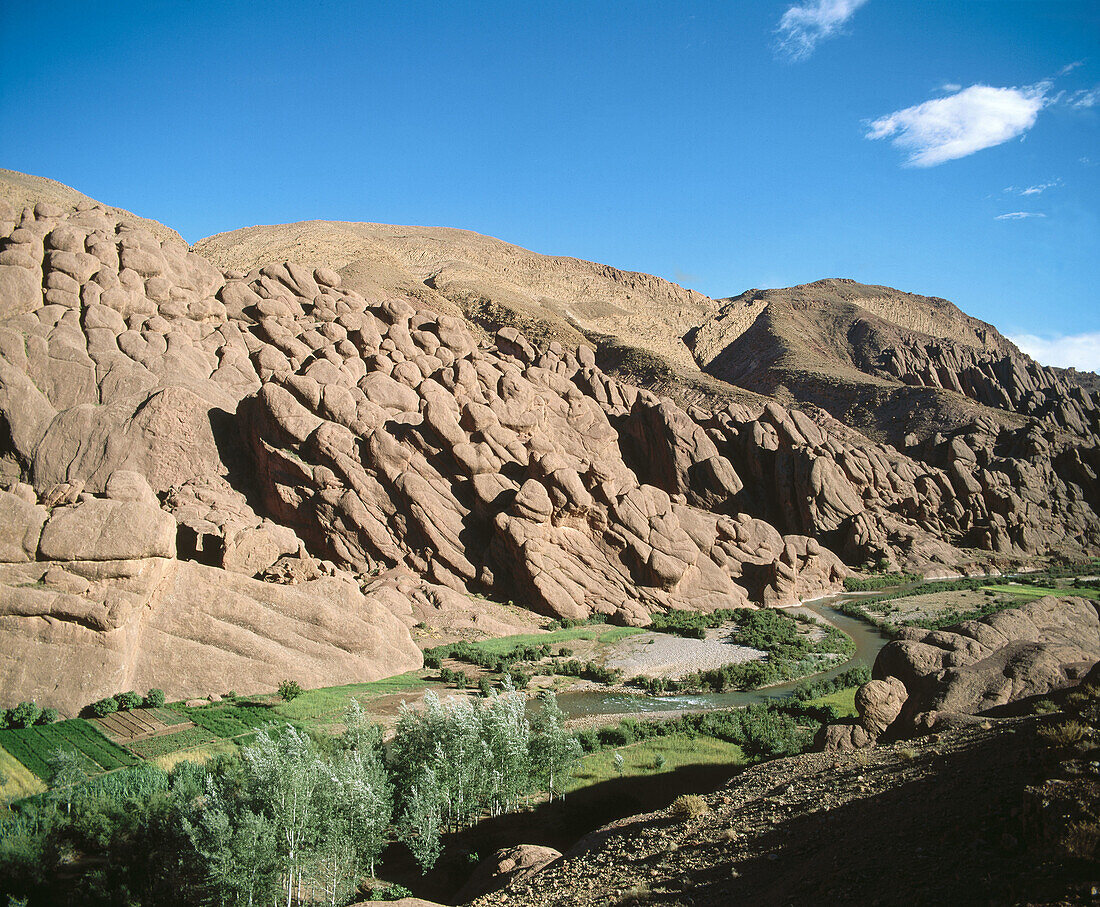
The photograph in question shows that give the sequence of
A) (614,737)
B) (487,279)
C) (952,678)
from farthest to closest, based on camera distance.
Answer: (487,279)
(614,737)
(952,678)

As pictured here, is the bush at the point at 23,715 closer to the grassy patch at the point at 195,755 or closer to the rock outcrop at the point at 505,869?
the grassy patch at the point at 195,755

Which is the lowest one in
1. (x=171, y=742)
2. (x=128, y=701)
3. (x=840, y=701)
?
(x=840, y=701)

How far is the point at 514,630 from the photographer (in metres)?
39.2

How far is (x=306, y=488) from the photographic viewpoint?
42.9 meters

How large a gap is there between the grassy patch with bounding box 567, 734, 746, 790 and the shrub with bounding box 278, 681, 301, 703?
36.3ft

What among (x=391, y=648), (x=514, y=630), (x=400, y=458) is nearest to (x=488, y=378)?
(x=400, y=458)

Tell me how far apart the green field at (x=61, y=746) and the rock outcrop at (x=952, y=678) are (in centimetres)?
2000

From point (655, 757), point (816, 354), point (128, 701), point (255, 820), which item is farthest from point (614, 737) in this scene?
point (816, 354)

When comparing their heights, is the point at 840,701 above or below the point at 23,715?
below

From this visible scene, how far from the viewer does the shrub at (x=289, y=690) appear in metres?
26.1

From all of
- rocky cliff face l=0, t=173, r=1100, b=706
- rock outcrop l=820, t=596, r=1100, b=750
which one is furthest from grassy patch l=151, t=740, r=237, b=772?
rock outcrop l=820, t=596, r=1100, b=750

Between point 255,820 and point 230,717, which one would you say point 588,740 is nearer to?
point 230,717

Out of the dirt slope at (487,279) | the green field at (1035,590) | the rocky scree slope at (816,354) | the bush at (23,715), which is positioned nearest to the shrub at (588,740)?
the bush at (23,715)

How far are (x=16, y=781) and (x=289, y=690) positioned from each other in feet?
30.0
